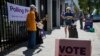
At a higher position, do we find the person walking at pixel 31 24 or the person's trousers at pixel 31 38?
the person walking at pixel 31 24

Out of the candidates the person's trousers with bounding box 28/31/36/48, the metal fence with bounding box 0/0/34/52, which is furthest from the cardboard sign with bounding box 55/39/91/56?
the person's trousers with bounding box 28/31/36/48

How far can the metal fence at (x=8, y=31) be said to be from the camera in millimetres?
11797

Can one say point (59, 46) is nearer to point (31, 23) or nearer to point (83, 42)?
point (83, 42)

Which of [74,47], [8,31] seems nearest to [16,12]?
[8,31]

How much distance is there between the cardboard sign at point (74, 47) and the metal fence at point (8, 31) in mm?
5167

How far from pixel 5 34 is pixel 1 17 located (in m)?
0.77

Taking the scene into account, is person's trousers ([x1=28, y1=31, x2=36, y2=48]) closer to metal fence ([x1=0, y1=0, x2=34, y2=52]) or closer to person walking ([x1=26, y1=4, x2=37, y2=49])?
person walking ([x1=26, y1=4, x2=37, y2=49])

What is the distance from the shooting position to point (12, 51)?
11.8m

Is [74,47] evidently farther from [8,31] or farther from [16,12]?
[16,12]

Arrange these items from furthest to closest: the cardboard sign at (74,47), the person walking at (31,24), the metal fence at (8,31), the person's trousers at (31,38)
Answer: the person's trousers at (31,38), the person walking at (31,24), the metal fence at (8,31), the cardboard sign at (74,47)

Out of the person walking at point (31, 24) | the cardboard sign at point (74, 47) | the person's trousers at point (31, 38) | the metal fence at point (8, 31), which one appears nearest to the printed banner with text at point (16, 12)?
the metal fence at point (8, 31)

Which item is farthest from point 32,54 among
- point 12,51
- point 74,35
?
point 74,35

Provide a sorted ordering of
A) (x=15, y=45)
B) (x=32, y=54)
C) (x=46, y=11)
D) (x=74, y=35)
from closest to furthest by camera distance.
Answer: (x=32, y=54), (x=15, y=45), (x=74, y=35), (x=46, y=11)

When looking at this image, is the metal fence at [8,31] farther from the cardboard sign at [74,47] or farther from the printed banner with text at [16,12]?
the cardboard sign at [74,47]
